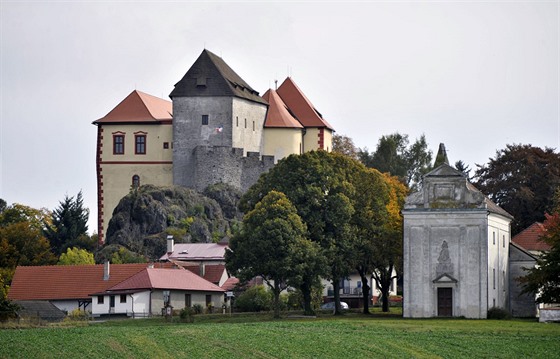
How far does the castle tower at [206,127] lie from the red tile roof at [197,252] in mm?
8939

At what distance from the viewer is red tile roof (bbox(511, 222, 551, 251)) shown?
99.2 m

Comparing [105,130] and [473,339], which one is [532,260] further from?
[105,130]

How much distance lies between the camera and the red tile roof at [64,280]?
101125 mm

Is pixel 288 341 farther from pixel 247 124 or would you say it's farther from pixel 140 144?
pixel 140 144

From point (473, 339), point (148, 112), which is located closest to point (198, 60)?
point (148, 112)

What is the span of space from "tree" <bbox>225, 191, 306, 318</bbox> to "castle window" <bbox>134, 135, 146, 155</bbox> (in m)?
39.7

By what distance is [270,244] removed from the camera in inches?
3450

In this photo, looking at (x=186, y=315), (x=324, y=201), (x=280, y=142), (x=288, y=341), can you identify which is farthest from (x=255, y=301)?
(x=288, y=341)

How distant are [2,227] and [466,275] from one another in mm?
49994

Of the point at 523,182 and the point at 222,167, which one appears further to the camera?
the point at 222,167

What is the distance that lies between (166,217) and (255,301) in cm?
2264

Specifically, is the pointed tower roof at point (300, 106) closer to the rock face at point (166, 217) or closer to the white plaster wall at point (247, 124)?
the white plaster wall at point (247, 124)

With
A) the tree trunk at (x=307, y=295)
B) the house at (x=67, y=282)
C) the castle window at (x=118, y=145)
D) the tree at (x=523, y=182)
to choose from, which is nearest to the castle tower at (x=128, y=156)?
the castle window at (x=118, y=145)

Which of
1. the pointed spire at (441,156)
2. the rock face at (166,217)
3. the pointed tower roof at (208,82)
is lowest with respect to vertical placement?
the rock face at (166,217)
